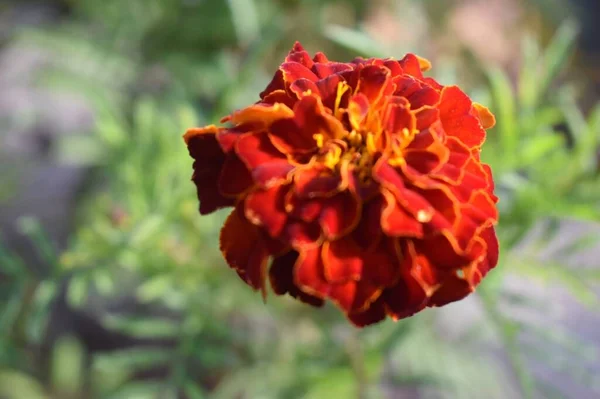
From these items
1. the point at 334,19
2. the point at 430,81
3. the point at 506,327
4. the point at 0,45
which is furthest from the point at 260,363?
the point at 0,45

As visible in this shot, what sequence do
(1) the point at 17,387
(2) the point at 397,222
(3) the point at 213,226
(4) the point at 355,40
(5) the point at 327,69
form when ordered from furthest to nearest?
(1) the point at 17,387 < (3) the point at 213,226 < (4) the point at 355,40 < (5) the point at 327,69 < (2) the point at 397,222

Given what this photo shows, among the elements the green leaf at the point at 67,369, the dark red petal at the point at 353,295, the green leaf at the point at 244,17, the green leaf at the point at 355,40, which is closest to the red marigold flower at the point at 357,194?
the dark red petal at the point at 353,295

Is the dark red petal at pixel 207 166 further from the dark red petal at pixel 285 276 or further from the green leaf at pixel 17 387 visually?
the green leaf at pixel 17 387

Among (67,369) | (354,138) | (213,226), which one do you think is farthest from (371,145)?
(67,369)

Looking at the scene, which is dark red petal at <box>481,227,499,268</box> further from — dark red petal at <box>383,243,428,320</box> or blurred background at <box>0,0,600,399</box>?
blurred background at <box>0,0,600,399</box>

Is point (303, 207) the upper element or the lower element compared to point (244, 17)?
lower

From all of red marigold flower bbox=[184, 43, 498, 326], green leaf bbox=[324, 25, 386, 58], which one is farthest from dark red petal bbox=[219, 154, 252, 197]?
green leaf bbox=[324, 25, 386, 58]

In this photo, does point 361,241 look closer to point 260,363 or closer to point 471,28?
point 260,363

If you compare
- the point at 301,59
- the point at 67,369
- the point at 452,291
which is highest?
the point at 301,59

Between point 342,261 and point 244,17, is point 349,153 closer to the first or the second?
point 342,261
